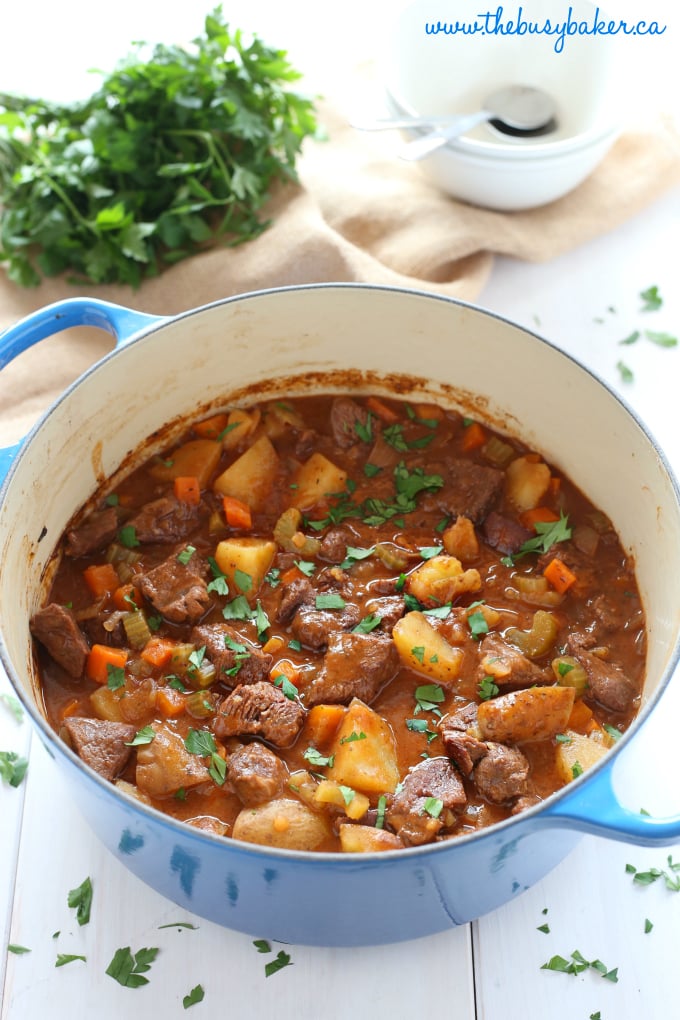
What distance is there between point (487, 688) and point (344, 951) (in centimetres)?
83

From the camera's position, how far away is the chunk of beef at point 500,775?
10.00ft

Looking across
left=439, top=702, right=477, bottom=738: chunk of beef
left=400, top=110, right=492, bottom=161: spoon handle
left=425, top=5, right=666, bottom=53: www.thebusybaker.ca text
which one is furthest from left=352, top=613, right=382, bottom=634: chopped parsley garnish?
left=425, top=5, right=666, bottom=53: www.thebusybaker.ca text

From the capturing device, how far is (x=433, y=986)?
9.97ft

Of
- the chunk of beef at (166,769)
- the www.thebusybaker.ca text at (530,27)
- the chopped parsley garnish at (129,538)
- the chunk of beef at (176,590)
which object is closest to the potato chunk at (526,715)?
the chunk of beef at (166,769)

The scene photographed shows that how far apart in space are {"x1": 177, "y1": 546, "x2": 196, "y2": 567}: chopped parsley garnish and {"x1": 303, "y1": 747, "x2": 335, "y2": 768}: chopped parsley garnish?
752 mm

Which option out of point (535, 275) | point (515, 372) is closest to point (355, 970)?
point (515, 372)

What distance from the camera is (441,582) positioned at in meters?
3.51

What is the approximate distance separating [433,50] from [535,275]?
1.06 meters

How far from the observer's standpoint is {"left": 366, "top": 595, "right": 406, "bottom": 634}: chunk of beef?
3.46 m

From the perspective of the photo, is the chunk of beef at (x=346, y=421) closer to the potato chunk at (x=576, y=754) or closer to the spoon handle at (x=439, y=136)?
the spoon handle at (x=439, y=136)

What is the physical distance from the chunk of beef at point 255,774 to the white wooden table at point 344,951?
0.41m

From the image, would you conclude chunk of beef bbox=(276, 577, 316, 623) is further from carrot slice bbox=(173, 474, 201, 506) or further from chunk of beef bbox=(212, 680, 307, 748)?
carrot slice bbox=(173, 474, 201, 506)

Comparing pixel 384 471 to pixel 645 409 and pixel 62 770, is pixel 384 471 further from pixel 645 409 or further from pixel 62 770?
pixel 62 770

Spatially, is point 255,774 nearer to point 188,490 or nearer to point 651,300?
point 188,490
